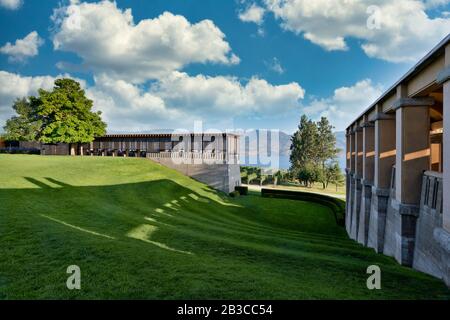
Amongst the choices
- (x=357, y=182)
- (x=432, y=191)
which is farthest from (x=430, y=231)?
(x=357, y=182)

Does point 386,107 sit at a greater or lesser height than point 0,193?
greater

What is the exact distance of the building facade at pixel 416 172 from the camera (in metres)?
8.03

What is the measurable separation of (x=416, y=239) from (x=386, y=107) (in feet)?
25.2

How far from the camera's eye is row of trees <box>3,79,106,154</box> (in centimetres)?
4300

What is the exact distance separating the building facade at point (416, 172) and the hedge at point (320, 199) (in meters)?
15.5

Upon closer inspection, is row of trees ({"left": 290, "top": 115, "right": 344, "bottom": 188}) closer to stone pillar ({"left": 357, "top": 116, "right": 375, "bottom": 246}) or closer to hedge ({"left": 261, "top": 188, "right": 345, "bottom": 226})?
hedge ({"left": 261, "top": 188, "right": 345, "bottom": 226})

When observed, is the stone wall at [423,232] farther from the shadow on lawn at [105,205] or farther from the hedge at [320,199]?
the hedge at [320,199]

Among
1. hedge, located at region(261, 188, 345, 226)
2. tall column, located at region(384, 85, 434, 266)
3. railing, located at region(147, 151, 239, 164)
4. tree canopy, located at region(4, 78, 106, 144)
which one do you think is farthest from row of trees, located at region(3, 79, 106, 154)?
tall column, located at region(384, 85, 434, 266)

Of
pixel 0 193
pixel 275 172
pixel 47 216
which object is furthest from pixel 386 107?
pixel 275 172

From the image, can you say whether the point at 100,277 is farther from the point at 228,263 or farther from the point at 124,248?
the point at 228,263

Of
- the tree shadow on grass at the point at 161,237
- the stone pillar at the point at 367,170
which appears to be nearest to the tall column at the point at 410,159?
the tree shadow on grass at the point at 161,237

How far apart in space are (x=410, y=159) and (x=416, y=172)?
62 cm

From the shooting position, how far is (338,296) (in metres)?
6.21

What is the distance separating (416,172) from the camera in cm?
1141
